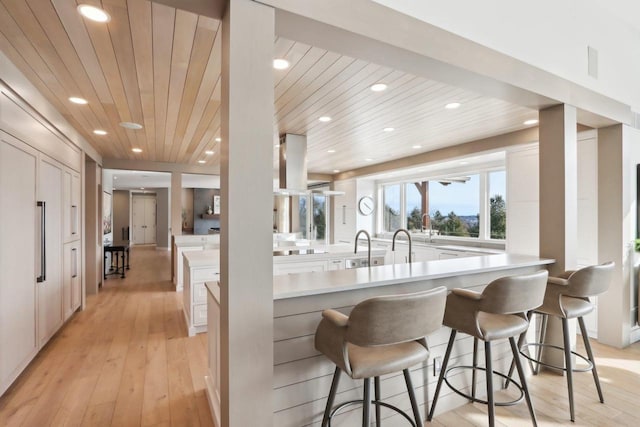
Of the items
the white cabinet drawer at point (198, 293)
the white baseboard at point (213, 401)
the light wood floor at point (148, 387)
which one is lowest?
the light wood floor at point (148, 387)

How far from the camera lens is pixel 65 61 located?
7.53 feet

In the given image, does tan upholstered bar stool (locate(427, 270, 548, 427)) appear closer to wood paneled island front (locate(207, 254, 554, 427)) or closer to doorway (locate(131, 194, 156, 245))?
wood paneled island front (locate(207, 254, 554, 427))

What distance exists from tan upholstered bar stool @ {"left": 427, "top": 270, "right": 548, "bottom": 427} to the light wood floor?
20.3 inches

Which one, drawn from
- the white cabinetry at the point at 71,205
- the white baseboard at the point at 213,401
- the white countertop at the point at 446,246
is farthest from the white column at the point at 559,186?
the white cabinetry at the point at 71,205

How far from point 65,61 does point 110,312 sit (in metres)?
3.35

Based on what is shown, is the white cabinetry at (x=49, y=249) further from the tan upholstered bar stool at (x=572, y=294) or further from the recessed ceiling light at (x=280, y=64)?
the tan upholstered bar stool at (x=572, y=294)

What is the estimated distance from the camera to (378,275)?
79.3 inches

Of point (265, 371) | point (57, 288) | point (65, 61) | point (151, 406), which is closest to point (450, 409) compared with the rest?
point (265, 371)

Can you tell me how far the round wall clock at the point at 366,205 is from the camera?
7539 millimetres

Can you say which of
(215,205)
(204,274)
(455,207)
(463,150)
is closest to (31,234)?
(204,274)

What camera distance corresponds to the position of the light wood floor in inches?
84.4

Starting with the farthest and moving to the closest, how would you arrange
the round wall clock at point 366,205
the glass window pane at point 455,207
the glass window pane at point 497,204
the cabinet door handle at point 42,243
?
1. the round wall clock at point 366,205
2. the glass window pane at point 455,207
3. the glass window pane at point 497,204
4. the cabinet door handle at point 42,243

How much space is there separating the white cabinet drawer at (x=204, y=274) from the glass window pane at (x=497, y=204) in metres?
4.28

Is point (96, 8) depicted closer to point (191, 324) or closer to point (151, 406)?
point (151, 406)
